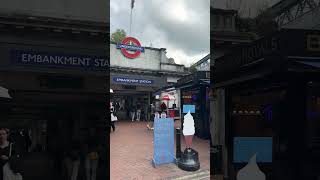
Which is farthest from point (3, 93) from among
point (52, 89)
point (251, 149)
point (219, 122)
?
point (251, 149)

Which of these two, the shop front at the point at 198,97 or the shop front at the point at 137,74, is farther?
the shop front at the point at 198,97

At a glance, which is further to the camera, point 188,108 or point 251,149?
point 251,149

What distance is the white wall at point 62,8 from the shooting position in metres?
2.56

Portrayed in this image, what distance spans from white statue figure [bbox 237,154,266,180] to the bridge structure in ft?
4.23

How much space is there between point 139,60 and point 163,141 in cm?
75

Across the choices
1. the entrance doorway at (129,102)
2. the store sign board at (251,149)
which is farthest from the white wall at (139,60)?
the store sign board at (251,149)

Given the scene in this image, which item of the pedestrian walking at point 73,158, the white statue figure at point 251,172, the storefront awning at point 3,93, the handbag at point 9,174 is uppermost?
the storefront awning at point 3,93

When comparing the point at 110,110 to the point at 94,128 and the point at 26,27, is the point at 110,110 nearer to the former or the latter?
the point at 94,128

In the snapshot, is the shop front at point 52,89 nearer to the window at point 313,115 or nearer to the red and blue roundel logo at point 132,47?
the red and blue roundel logo at point 132,47

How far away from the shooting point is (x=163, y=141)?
9.36ft

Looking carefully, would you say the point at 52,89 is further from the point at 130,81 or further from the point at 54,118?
the point at 130,81

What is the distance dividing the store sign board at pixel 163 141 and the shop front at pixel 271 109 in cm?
43

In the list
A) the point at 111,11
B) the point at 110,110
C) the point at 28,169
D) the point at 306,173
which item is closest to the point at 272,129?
the point at 306,173

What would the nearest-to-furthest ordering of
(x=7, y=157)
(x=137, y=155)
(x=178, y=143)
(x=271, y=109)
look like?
(x=7, y=157) < (x=137, y=155) < (x=178, y=143) < (x=271, y=109)
